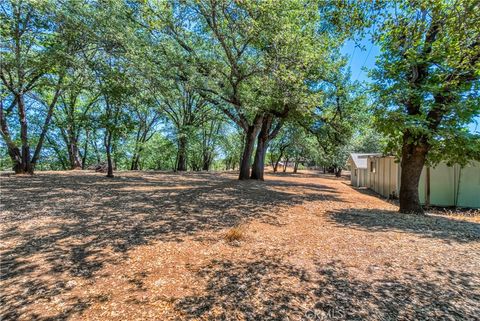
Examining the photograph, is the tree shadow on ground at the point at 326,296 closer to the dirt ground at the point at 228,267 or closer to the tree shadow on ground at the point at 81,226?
the dirt ground at the point at 228,267

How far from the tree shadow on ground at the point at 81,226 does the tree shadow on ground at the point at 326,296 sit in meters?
1.31

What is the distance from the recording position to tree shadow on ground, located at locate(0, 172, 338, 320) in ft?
9.18

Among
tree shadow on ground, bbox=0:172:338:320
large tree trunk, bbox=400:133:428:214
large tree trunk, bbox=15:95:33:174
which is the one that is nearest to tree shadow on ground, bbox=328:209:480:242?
large tree trunk, bbox=400:133:428:214

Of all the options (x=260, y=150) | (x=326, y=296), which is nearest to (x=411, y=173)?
(x=326, y=296)

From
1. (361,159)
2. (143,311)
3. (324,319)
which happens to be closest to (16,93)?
(143,311)

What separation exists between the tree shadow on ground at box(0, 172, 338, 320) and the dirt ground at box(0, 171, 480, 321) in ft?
0.07

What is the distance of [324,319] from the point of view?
2.25 meters

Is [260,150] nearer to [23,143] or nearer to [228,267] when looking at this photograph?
[23,143]

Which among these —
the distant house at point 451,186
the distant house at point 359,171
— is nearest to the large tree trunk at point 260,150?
the distant house at point 451,186

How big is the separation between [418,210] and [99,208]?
820cm

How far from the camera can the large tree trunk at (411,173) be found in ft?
22.6

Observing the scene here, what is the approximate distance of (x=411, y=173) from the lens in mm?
6977

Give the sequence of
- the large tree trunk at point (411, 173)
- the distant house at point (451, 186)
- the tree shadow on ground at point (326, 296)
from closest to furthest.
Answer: the tree shadow on ground at point (326, 296) → the large tree trunk at point (411, 173) → the distant house at point (451, 186)

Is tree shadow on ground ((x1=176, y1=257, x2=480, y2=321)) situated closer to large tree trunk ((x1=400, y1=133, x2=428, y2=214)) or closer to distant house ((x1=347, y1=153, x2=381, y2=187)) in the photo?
large tree trunk ((x1=400, y1=133, x2=428, y2=214))
